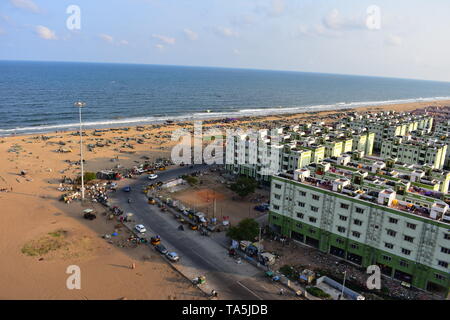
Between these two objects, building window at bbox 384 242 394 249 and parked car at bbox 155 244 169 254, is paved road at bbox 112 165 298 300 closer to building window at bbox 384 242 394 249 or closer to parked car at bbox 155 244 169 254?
parked car at bbox 155 244 169 254

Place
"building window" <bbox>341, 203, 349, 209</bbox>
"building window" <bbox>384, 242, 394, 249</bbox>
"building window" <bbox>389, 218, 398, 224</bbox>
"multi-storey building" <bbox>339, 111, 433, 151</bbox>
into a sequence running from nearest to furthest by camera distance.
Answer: "building window" <bbox>389, 218, 398, 224</bbox> < "building window" <bbox>384, 242, 394, 249</bbox> < "building window" <bbox>341, 203, 349, 209</bbox> < "multi-storey building" <bbox>339, 111, 433, 151</bbox>

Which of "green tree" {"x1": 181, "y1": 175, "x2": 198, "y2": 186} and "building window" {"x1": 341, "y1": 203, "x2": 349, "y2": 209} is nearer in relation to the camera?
"building window" {"x1": 341, "y1": 203, "x2": 349, "y2": 209}

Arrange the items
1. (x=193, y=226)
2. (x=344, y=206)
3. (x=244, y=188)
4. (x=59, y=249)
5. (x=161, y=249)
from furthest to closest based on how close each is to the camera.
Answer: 1. (x=244, y=188)
2. (x=193, y=226)
3. (x=59, y=249)
4. (x=161, y=249)
5. (x=344, y=206)

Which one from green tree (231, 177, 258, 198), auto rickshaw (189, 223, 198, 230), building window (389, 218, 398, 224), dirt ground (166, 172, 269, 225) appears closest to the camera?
building window (389, 218, 398, 224)

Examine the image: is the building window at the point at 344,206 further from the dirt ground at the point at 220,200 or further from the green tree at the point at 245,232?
the dirt ground at the point at 220,200

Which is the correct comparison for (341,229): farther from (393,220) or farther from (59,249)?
(59,249)

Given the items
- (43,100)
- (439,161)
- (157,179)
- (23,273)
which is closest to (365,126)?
(439,161)

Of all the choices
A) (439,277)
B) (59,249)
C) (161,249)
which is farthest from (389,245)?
(59,249)

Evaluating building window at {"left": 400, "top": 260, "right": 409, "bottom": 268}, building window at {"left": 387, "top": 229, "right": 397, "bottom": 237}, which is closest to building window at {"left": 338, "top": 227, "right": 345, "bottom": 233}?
building window at {"left": 387, "top": 229, "right": 397, "bottom": 237}
